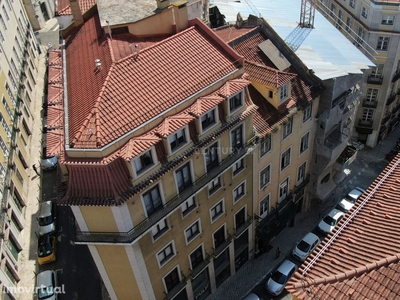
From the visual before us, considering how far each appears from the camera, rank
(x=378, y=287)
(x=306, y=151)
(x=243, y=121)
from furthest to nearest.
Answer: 1. (x=306, y=151)
2. (x=243, y=121)
3. (x=378, y=287)

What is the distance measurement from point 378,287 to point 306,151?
93.2 ft

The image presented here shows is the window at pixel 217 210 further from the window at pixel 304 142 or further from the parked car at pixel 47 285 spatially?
the parked car at pixel 47 285

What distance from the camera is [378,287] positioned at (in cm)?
1928

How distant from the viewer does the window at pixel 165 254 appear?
34828 mm

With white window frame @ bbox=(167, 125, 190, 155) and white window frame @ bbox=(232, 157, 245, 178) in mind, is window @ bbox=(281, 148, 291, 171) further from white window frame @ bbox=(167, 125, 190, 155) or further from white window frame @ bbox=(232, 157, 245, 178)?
Answer: white window frame @ bbox=(167, 125, 190, 155)

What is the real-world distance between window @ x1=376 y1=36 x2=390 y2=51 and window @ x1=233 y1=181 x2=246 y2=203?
28.5 metres

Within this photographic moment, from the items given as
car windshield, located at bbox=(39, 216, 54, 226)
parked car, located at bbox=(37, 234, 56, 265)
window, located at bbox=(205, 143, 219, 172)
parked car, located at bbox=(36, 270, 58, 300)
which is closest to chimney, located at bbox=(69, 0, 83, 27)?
window, located at bbox=(205, 143, 219, 172)

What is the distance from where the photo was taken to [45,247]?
146 feet

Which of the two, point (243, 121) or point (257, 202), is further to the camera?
point (257, 202)

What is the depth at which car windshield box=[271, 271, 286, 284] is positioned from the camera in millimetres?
44625

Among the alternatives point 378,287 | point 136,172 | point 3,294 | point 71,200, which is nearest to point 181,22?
point 136,172

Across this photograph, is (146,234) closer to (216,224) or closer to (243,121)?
(216,224)

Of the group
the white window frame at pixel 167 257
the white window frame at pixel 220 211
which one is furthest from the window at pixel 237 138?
the white window frame at pixel 167 257

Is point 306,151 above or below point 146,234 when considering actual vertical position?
below
